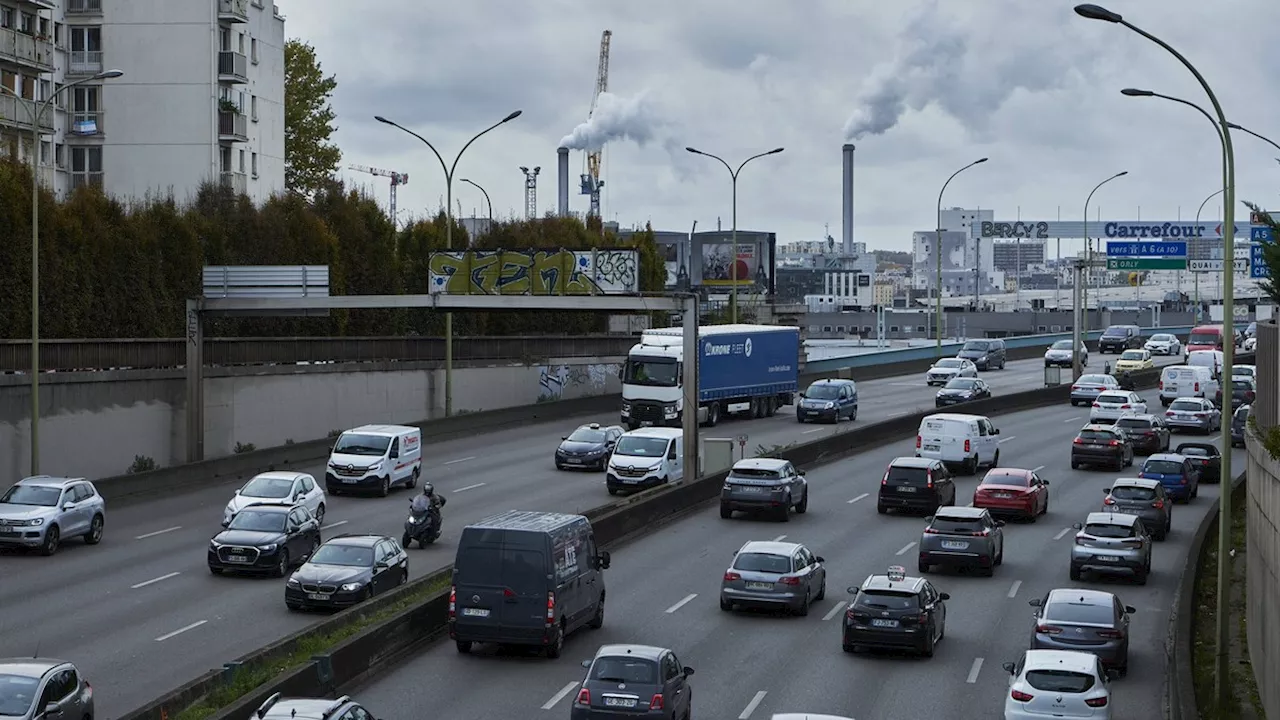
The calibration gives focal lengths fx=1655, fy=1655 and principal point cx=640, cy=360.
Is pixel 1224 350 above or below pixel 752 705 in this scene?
above

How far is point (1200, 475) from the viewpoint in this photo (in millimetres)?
48312

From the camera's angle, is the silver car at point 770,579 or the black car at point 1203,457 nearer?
the silver car at point 770,579

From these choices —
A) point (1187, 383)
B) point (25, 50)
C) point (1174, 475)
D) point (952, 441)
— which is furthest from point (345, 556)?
point (1187, 383)

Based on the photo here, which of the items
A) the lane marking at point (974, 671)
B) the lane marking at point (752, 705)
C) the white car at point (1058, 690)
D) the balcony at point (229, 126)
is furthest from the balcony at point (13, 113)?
the white car at point (1058, 690)

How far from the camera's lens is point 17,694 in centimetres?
1789

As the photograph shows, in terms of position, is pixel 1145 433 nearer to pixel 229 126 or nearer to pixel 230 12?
pixel 229 126

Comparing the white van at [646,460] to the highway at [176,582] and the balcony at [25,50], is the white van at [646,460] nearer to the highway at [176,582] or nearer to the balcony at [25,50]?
the highway at [176,582]

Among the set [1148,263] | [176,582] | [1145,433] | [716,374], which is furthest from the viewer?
[1148,263]

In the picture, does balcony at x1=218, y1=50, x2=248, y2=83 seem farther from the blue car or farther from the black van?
the black van

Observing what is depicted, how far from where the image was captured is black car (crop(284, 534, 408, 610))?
2772cm

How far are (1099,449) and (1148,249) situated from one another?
121ft

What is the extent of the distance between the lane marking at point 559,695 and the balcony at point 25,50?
161 feet

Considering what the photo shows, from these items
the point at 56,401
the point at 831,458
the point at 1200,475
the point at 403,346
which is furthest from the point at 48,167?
the point at 1200,475

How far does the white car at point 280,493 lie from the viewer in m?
35.6
